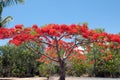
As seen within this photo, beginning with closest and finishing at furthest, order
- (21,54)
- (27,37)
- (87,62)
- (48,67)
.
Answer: (27,37) → (87,62) → (48,67) → (21,54)

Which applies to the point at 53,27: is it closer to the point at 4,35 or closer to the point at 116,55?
the point at 4,35

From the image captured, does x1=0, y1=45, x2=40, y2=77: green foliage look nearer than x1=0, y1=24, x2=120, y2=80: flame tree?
No

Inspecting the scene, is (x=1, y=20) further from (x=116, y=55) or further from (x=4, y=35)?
(x=116, y=55)

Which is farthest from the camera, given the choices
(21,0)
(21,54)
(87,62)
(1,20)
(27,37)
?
(21,54)

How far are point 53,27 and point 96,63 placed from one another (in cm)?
1663

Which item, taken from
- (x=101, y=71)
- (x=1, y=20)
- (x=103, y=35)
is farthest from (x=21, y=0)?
(x=101, y=71)

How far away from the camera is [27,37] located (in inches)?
547

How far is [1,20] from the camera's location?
18.5 metres

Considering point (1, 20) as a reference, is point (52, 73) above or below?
below

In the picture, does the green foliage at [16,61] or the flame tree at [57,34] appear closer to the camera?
the flame tree at [57,34]

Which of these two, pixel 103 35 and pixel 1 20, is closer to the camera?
pixel 103 35

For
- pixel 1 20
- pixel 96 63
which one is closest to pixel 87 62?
pixel 96 63

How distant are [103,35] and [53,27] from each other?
257 centimetres

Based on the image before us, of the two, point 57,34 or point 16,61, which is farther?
point 16,61
